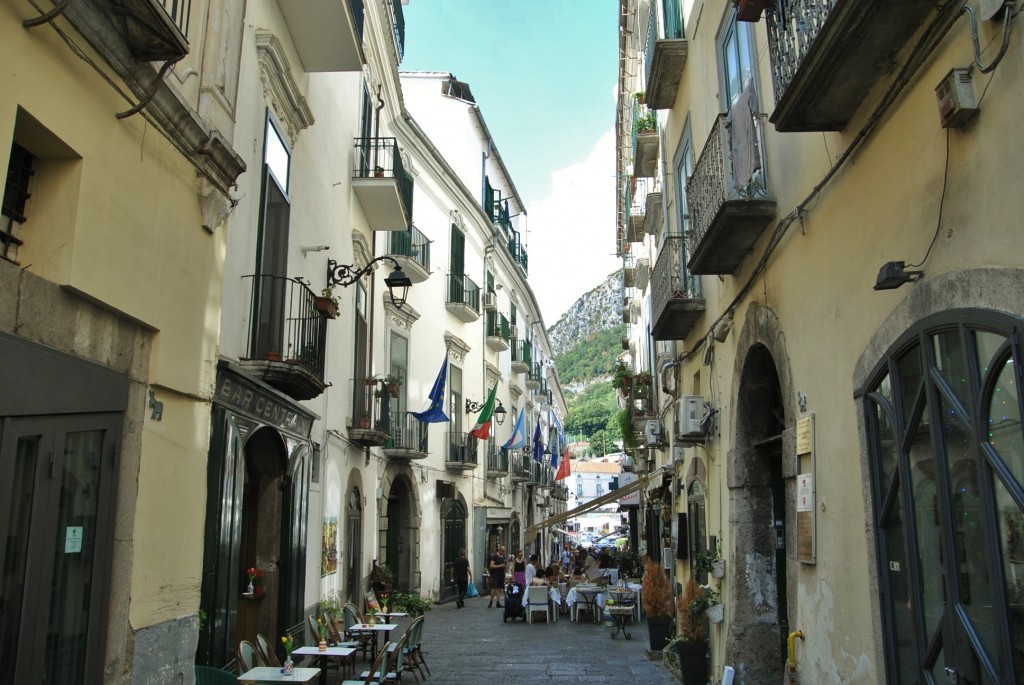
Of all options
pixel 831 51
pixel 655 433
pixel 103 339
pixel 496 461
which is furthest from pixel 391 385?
pixel 496 461

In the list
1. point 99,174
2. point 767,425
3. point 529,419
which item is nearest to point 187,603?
point 99,174

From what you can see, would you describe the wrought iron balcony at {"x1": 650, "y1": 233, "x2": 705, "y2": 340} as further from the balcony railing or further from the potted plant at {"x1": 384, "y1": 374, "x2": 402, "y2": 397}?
the balcony railing

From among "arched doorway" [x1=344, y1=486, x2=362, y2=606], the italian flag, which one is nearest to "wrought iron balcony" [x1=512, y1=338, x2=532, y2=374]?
the italian flag

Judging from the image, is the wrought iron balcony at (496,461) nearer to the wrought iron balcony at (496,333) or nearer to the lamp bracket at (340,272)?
the wrought iron balcony at (496,333)

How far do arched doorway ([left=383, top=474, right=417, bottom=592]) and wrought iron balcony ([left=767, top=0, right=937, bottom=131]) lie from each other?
49.8ft

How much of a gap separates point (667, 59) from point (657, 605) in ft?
25.9

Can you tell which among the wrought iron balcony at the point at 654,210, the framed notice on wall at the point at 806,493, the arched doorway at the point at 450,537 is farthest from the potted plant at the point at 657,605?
the arched doorway at the point at 450,537

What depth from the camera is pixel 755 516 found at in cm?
820

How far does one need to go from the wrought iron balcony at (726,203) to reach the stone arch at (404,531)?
39.8 feet

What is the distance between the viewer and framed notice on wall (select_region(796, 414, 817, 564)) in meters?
5.96

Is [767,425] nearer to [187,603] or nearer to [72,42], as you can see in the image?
[187,603]

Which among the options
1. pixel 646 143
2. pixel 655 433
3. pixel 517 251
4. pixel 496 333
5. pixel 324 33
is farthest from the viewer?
pixel 517 251

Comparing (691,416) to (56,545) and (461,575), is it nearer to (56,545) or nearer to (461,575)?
(56,545)

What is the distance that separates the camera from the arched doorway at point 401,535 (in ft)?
63.1
